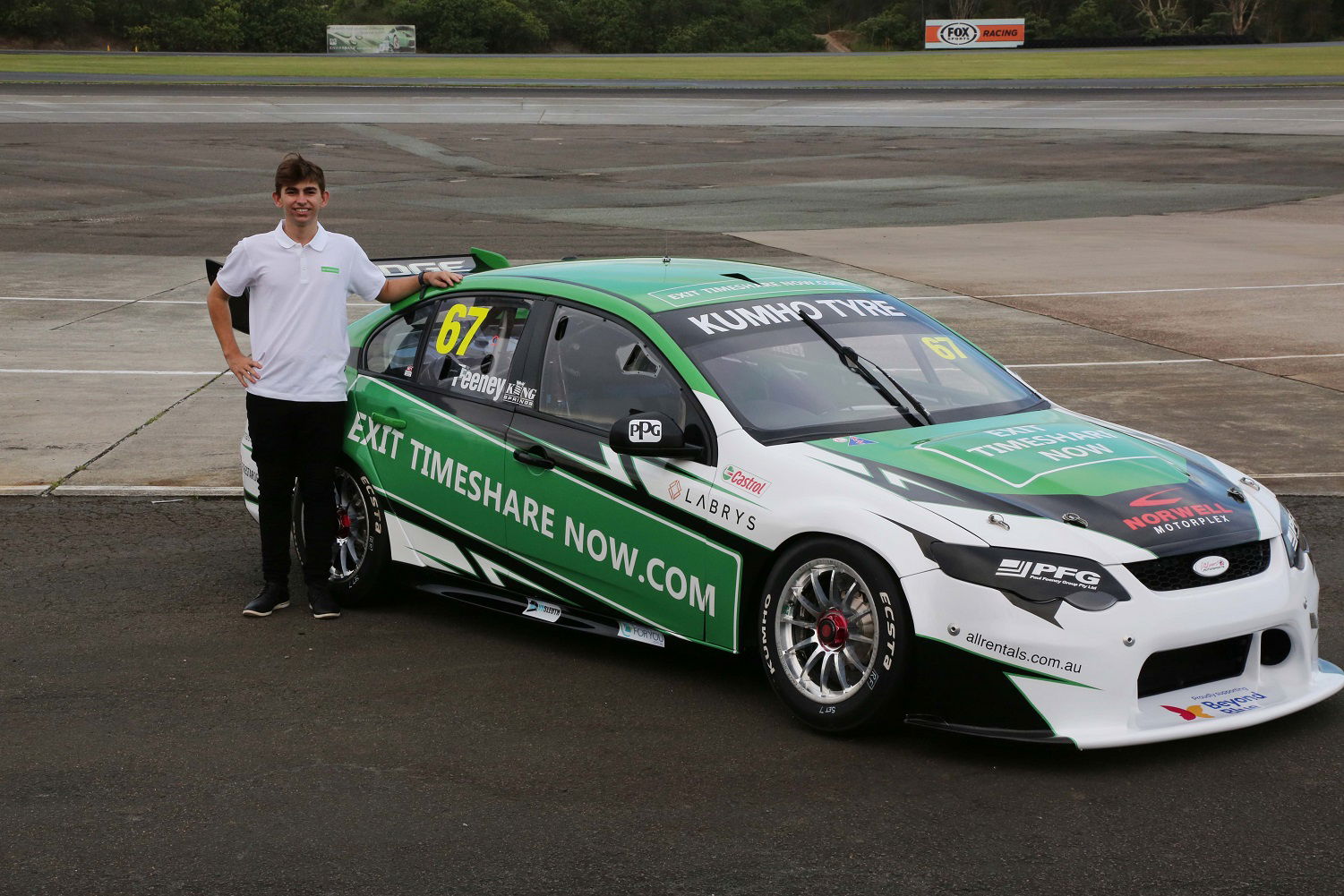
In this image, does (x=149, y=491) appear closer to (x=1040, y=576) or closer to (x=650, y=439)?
(x=650, y=439)

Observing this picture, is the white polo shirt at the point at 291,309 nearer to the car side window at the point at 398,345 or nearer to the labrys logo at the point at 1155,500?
the car side window at the point at 398,345

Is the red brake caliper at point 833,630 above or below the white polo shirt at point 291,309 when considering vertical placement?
below

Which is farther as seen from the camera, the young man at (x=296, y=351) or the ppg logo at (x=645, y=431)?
the young man at (x=296, y=351)

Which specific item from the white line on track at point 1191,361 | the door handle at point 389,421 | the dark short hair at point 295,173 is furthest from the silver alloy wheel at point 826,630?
the white line on track at point 1191,361

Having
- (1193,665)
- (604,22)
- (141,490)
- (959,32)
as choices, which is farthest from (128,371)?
(604,22)

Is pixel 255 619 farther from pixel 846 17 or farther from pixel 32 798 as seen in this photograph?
pixel 846 17

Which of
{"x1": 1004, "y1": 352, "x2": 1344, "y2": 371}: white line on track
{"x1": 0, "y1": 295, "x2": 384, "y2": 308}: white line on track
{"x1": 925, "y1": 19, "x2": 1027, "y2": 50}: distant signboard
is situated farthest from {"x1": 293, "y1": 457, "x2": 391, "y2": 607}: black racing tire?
{"x1": 925, "y1": 19, "x2": 1027, "y2": 50}: distant signboard

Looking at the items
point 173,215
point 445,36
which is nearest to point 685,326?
point 173,215

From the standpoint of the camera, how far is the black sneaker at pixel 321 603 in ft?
21.9

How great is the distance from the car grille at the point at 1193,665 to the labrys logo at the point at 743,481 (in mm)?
1403

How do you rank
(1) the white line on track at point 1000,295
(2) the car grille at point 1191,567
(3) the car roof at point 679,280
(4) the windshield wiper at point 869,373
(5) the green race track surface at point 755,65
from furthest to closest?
(5) the green race track surface at point 755,65 → (1) the white line on track at point 1000,295 → (3) the car roof at point 679,280 → (4) the windshield wiper at point 869,373 → (2) the car grille at point 1191,567

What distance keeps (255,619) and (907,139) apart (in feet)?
115

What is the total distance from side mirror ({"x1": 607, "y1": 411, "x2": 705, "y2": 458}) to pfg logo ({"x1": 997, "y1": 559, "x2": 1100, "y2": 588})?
4.12 ft

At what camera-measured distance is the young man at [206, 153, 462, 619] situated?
641cm
